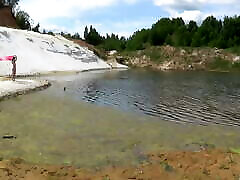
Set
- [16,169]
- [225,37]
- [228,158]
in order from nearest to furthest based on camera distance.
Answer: [16,169] → [228,158] → [225,37]

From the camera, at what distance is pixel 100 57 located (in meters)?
80.4

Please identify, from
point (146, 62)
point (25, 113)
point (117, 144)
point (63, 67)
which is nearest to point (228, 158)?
point (117, 144)

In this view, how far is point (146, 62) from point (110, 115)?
67725mm

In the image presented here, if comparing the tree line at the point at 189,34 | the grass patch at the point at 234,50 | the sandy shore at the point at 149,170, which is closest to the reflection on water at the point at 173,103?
the sandy shore at the point at 149,170

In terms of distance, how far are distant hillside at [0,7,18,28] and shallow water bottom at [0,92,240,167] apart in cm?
6336

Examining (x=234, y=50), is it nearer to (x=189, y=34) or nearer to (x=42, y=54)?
(x=189, y=34)

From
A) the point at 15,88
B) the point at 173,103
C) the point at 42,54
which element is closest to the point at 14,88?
the point at 15,88

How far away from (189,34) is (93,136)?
9168 cm

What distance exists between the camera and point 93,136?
1455 cm

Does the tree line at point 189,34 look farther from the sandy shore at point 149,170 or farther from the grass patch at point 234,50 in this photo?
the sandy shore at point 149,170

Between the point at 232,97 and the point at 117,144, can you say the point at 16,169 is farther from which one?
the point at 232,97

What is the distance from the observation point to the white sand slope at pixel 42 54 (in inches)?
2026

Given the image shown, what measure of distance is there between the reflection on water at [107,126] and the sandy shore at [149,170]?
712mm

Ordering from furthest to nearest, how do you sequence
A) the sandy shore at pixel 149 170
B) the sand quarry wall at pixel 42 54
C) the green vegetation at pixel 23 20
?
the green vegetation at pixel 23 20, the sand quarry wall at pixel 42 54, the sandy shore at pixel 149 170
